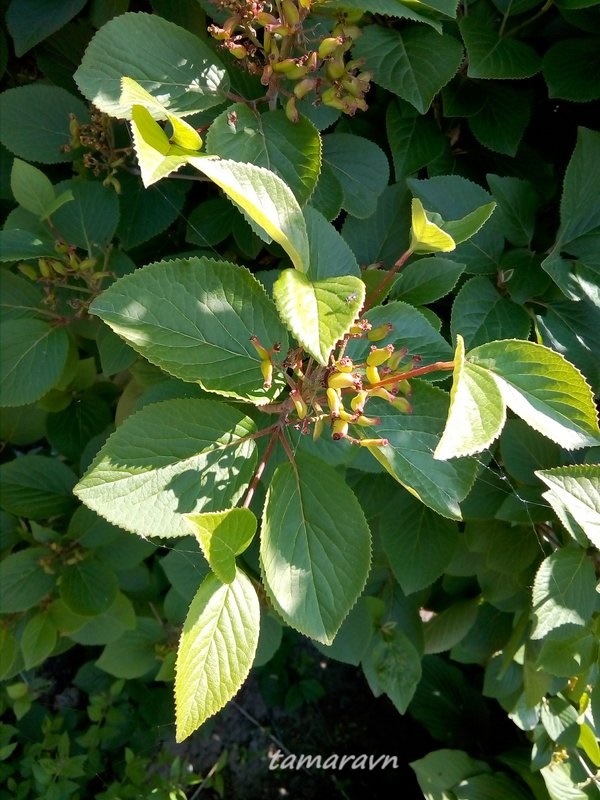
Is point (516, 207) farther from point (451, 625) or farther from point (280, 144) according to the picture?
point (451, 625)

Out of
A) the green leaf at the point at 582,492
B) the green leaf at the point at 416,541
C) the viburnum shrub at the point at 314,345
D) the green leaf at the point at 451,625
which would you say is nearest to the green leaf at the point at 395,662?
the viburnum shrub at the point at 314,345

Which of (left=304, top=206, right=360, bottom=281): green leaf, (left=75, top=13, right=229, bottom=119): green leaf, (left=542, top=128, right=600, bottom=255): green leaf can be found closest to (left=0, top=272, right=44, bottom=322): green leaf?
(left=75, top=13, right=229, bottom=119): green leaf

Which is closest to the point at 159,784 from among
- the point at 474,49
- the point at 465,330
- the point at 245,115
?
the point at 465,330

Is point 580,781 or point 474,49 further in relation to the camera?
point 580,781

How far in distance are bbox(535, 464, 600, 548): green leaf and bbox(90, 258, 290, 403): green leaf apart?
325mm

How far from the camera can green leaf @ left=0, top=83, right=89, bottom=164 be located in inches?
35.0

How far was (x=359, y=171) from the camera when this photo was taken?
0.82 metres

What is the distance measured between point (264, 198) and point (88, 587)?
0.80 m

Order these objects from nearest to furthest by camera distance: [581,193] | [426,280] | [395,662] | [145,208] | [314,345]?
1. [314,345]
2. [426,280]
3. [581,193]
4. [145,208]
5. [395,662]

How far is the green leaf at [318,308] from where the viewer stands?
0.46 m

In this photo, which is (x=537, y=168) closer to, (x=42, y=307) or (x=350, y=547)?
(x=350, y=547)

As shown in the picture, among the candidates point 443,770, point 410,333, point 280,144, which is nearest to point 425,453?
point 410,333

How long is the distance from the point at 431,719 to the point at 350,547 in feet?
4.68

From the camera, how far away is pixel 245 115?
68cm
